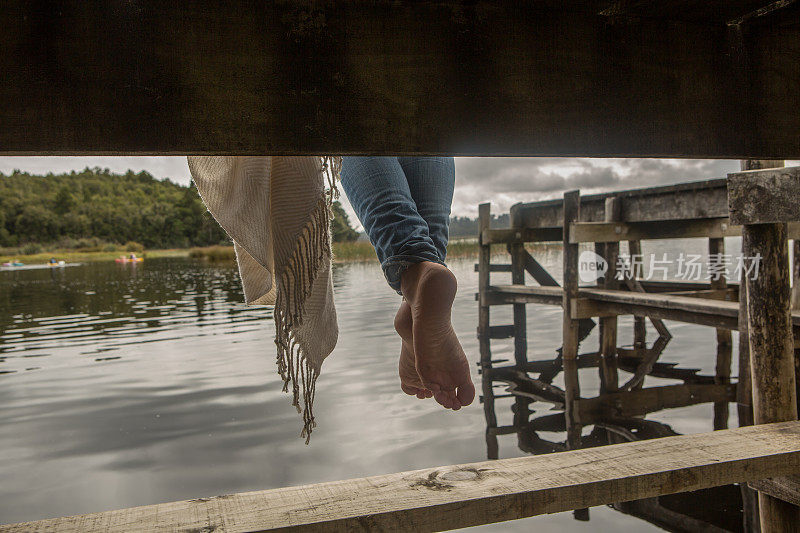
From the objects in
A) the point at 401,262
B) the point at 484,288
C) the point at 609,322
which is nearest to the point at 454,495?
the point at 401,262

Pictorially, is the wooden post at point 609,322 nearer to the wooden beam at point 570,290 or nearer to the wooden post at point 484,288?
the wooden beam at point 570,290

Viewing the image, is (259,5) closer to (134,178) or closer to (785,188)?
(785,188)

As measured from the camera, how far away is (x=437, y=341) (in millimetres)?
1328

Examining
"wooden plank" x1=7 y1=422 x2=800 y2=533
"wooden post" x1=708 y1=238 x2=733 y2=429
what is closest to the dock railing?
"wooden plank" x1=7 y1=422 x2=800 y2=533

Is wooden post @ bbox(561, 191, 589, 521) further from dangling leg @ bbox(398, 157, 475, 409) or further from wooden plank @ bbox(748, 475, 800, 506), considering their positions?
dangling leg @ bbox(398, 157, 475, 409)

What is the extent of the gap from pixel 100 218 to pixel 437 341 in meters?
73.4

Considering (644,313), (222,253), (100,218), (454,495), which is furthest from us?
(100,218)

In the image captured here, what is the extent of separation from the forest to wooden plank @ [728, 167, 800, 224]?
64317mm

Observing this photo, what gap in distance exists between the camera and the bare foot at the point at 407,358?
1.43m

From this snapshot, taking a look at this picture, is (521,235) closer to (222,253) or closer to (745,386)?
(745,386)

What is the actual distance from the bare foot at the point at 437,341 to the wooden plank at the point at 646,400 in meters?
4.34

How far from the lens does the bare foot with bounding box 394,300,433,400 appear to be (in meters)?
1.43

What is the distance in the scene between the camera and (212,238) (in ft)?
225

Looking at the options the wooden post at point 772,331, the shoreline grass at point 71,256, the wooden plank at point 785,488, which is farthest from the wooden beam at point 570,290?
the shoreline grass at point 71,256
